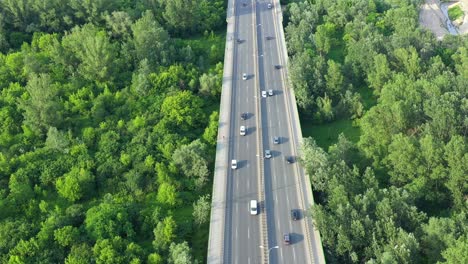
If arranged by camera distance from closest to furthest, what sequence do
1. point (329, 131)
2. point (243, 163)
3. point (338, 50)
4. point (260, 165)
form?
point (260, 165) → point (243, 163) → point (329, 131) → point (338, 50)

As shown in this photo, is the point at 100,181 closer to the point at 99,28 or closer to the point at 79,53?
the point at 79,53

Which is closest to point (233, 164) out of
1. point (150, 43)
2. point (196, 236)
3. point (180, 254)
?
point (196, 236)

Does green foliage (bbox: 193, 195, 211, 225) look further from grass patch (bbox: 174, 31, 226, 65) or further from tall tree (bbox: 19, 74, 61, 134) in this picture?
grass patch (bbox: 174, 31, 226, 65)

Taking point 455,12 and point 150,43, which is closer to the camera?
point 150,43

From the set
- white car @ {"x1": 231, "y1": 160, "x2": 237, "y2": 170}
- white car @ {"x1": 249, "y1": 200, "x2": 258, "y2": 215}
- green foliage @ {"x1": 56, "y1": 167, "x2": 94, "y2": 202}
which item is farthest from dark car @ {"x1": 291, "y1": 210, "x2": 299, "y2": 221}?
green foliage @ {"x1": 56, "y1": 167, "x2": 94, "y2": 202}

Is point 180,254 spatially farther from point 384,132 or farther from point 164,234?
point 384,132

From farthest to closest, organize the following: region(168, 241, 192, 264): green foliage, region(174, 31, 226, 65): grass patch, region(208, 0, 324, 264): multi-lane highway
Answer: region(174, 31, 226, 65): grass patch → region(208, 0, 324, 264): multi-lane highway → region(168, 241, 192, 264): green foliage
